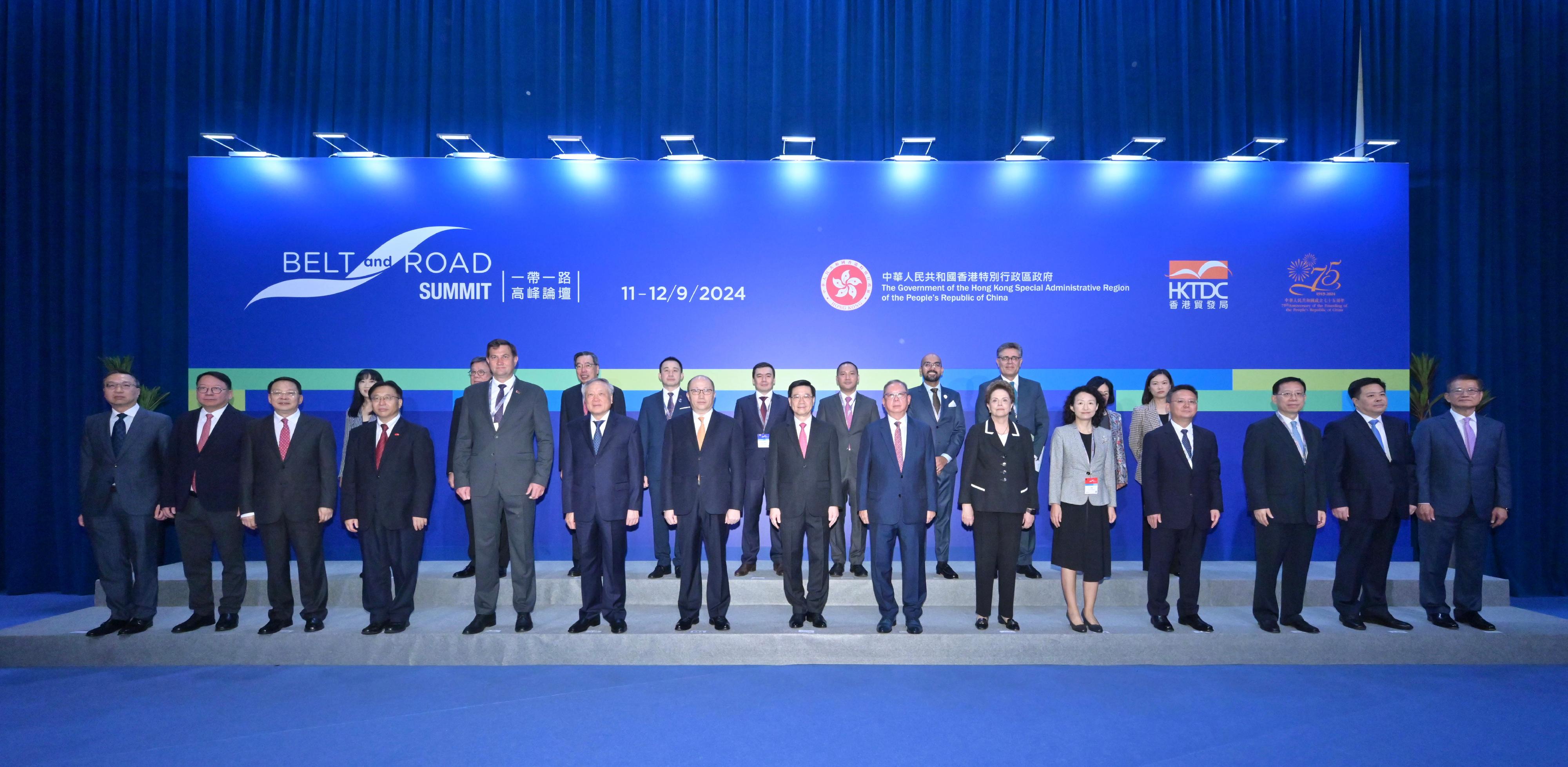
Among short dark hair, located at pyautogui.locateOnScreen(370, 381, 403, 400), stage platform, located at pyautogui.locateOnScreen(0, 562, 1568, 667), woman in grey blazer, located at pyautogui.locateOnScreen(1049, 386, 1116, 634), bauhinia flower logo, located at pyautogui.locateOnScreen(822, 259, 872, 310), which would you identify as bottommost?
stage platform, located at pyautogui.locateOnScreen(0, 562, 1568, 667)

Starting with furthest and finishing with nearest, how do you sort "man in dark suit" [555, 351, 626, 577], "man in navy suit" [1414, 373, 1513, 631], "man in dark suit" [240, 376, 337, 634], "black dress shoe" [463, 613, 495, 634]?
"man in dark suit" [555, 351, 626, 577]
"man in navy suit" [1414, 373, 1513, 631]
"man in dark suit" [240, 376, 337, 634]
"black dress shoe" [463, 613, 495, 634]

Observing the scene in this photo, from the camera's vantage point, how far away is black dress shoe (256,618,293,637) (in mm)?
4746

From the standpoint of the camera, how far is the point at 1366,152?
721 cm

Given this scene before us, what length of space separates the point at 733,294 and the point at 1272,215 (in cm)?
499

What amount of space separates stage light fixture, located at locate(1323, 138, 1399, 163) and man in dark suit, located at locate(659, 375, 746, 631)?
6258mm

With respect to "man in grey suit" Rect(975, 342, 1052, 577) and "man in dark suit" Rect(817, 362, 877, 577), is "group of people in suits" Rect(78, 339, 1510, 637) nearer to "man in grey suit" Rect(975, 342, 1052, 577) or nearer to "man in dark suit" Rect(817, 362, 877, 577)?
"man in dark suit" Rect(817, 362, 877, 577)

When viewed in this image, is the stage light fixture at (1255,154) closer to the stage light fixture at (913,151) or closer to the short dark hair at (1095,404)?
the stage light fixture at (913,151)

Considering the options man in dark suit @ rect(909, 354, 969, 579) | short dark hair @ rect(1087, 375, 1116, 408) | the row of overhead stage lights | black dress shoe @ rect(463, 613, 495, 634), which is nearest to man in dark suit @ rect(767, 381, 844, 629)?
man in dark suit @ rect(909, 354, 969, 579)

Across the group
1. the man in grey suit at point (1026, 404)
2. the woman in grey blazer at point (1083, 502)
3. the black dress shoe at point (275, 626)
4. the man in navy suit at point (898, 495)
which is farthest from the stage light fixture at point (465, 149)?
the woman in grey blazer at point (1083, 502)

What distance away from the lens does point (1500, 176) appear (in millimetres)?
7117

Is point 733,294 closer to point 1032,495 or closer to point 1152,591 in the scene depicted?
point 1032,495

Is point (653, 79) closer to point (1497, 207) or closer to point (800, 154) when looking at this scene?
point (800, 154)

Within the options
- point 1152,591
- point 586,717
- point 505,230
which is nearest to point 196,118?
point 505,230

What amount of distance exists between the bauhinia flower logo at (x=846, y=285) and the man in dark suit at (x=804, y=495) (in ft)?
6.86
